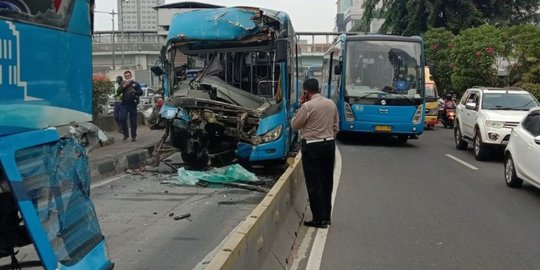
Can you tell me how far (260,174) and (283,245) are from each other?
5598 millimetres

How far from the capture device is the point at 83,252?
3695mm

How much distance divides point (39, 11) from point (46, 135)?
2.47 ft

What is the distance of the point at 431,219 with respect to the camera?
789 centimetres

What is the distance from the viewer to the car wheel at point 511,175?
10274mm

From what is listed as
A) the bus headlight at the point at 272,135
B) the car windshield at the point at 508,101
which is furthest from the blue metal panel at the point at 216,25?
the car windshield at the point at 508,101

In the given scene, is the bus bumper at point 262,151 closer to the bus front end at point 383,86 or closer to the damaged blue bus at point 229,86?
the damaged blue bus at point 229,86

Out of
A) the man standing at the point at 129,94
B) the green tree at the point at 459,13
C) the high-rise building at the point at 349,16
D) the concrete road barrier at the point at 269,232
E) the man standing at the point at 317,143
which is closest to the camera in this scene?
the concrete road barrier at the point at 269,232

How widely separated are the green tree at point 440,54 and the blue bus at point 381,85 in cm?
1662

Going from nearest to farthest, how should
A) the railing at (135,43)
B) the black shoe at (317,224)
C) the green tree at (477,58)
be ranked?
the black shoe at (317,224) < the green tree at (477,58) < the railing at (135,43)

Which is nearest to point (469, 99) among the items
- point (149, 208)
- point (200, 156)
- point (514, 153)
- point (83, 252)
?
point (514, 153)

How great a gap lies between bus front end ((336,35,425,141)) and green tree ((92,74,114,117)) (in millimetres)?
7123

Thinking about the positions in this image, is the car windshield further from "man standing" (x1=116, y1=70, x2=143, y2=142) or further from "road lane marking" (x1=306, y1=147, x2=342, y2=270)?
"road lane marking" (x1=306, y1=147, x2=342, y2=270)

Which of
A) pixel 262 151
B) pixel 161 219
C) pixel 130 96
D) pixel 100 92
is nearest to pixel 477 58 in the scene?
pixel 100 92

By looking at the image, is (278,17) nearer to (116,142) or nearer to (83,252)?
(116,142)
